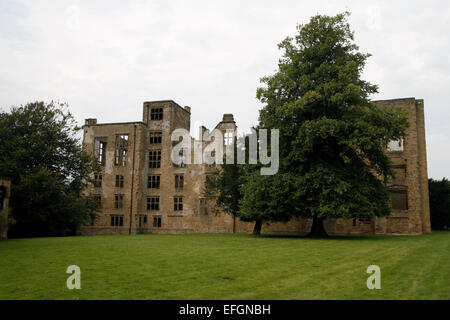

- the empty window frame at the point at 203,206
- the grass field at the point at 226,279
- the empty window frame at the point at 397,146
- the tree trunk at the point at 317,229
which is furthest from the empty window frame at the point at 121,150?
the grass field at the point at 226,279

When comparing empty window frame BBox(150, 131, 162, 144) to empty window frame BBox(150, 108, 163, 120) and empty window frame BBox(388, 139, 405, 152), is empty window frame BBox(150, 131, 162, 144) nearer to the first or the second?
empty window frame BBox(150, 108, 163, 120)

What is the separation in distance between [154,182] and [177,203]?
4409 millimetres

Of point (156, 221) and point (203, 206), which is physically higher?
point (203, 206)

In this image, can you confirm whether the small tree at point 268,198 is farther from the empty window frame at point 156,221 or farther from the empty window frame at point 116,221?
the empty window frame at point 116,221

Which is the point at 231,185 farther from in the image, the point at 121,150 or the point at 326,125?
the point at 121,150

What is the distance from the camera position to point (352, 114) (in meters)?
25.3

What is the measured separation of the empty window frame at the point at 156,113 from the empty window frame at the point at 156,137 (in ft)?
6.70

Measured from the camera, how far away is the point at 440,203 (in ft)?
163

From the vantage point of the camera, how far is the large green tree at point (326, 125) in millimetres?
23281

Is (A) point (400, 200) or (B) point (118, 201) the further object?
(B) point (118, 201)

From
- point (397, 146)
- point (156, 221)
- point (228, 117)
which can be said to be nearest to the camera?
point (397, 146)

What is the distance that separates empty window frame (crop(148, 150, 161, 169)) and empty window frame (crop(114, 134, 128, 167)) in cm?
319

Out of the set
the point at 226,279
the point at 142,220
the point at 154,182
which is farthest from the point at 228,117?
the point at 226,279
